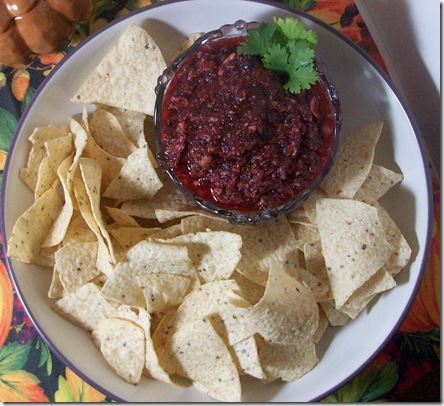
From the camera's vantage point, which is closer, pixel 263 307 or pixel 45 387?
pixel 263 307

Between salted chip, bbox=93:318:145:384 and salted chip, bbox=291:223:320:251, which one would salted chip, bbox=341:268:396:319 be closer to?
salted chip, bbox=291:223:320:251

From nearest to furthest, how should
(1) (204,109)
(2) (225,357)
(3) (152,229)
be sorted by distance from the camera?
(1) (204,109) → (2) (225,357) → (3) (152,229)

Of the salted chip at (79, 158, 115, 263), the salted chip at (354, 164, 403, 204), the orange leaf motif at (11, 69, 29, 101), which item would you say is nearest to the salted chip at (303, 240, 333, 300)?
the salted chip at (354, 164, 403, 204)

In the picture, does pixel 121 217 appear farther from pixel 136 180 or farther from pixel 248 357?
pixel 248 357

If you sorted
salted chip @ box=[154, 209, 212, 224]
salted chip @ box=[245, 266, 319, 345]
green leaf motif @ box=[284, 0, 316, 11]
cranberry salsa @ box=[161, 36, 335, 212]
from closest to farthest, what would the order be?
cranberry salsa @ box=[161, 36, 335, 212] → salted chip @ box=[245, 266, 319, 345] → salted chip @ box=[154, 209, 212, 224] → green leaf motif @ box=[284, 0, 316, 11]

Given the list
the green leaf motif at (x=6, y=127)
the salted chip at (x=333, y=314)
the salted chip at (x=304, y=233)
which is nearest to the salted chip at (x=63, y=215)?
the green leaf motif at (x=6, y=127)

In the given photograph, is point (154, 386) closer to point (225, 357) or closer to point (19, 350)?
point (225, 357)

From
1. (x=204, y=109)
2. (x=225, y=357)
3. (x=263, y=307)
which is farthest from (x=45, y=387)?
(x=204, y=109)

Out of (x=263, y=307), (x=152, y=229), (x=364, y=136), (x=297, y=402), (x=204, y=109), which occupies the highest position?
(x=204, y=109)
